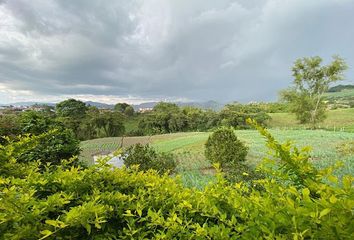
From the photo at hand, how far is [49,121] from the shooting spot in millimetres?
9430

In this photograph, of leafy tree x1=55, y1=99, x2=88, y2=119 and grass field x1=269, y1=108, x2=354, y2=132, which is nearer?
grass field x1=269, y1=108, x2=354, y2=132

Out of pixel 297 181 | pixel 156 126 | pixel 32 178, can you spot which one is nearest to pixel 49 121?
pixel 32 178

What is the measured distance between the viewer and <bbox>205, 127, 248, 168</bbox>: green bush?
477 inches

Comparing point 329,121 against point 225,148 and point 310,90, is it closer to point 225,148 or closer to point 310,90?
point 310,90

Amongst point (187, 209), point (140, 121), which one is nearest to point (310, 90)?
point (140, 121)

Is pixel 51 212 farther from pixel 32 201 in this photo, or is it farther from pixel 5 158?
pixel 5 158

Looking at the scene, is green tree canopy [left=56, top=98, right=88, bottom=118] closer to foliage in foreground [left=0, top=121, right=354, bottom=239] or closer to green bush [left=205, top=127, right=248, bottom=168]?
green bush [left=205, top=127, right=248, bottom=168]

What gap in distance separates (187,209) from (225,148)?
1061 cm

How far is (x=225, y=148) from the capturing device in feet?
40.1

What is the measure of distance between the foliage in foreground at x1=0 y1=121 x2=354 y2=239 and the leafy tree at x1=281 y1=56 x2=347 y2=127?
42638 mm

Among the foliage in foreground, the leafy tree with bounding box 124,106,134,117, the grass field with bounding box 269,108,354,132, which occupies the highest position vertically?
the foliage in foreground

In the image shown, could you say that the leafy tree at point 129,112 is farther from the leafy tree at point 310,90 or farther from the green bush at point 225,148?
the green bush at point 225,148

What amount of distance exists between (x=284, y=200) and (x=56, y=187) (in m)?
1.63

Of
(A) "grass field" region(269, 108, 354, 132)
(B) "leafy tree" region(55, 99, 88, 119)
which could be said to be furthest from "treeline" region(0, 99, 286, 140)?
(A) "grass field" region(269, 108, 354, 132)
